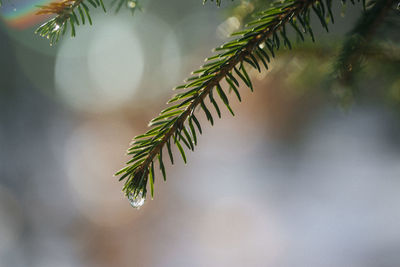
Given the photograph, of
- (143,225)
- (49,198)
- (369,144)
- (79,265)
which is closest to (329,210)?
(369,144)

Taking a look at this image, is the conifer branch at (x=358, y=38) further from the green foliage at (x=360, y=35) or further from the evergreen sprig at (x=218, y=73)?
the evergreen sprig at (x=218, y=73)

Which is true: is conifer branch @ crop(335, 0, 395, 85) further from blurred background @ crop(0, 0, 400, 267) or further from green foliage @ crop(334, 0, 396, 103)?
blurred background @ crop(0, 0, 400, 267)

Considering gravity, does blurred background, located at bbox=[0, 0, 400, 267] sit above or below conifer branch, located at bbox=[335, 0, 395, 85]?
above

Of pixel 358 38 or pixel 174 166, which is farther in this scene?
pixel 174 166

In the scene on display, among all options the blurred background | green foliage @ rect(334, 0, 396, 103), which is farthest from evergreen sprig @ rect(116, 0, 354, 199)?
the blurred background

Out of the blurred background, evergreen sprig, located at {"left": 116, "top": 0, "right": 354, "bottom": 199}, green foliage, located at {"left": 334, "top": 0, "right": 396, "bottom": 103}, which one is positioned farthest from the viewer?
the blurred background

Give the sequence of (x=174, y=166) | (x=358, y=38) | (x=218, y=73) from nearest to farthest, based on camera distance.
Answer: (x=218, y=73)
(x=358, y=38)
(x=174, y=166)

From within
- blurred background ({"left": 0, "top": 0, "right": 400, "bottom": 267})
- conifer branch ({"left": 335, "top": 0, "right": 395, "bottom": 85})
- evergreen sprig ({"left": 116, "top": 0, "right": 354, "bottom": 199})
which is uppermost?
blurred background ({"left": 0, "top": 0, "right": 400, "bottom": 267})

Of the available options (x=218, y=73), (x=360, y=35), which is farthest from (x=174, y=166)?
(x=218, y=73)

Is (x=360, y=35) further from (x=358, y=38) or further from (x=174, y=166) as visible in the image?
(x=174, y=166)
